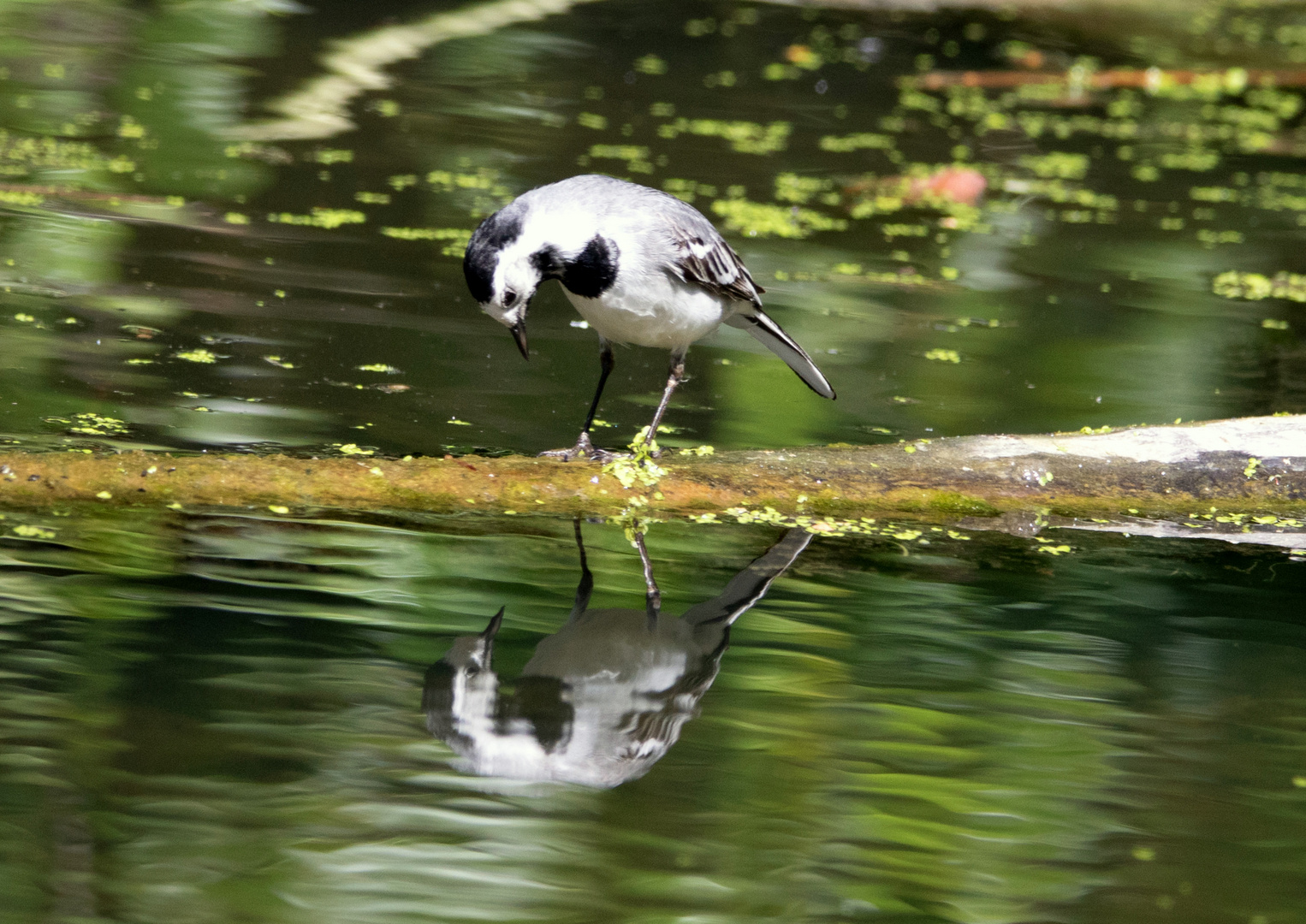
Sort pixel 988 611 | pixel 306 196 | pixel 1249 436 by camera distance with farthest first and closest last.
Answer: pixel 306 196 → pixel 1249 436 → pixel 988 611

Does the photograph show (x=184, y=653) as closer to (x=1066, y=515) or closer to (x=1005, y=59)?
(x=1066, y=515)

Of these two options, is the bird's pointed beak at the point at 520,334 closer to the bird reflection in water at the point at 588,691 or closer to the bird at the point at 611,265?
the bird at the point at 611,265

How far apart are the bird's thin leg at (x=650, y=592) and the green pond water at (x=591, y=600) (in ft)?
0.08

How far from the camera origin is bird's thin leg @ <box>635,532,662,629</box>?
3881 millimetres

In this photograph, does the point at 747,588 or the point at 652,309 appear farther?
the point at 652,309

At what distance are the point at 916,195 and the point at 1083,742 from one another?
20.9 ft

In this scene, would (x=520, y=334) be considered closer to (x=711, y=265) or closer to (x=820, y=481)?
(x=711, y=265)

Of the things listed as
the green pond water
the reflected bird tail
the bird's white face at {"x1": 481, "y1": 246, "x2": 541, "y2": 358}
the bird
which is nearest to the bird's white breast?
the bird

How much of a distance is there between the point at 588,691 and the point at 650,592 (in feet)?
1.97


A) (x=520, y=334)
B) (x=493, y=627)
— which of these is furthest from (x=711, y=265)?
(x=493, y=627)

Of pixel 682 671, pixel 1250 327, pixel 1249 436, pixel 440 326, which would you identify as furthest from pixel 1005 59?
pixel 682 671

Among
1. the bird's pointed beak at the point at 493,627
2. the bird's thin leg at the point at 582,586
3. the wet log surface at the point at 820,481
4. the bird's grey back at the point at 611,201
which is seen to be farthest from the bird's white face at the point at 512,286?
the bird's pointed beak at the point at 493,627

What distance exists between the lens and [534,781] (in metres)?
3.04

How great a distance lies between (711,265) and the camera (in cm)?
462
